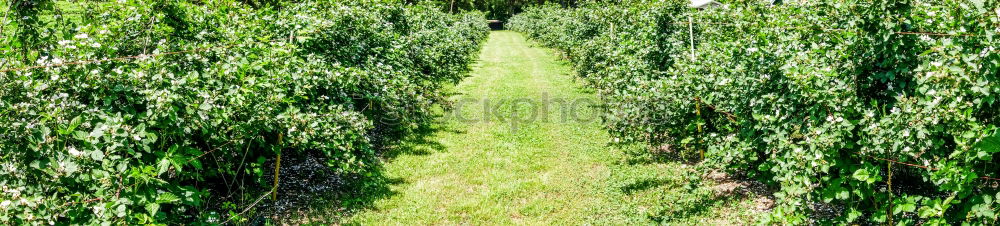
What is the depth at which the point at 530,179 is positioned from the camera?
22.2 ft

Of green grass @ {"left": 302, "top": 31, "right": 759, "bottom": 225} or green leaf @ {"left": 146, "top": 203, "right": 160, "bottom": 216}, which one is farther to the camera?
green grass @ {"left": 302, "top": 31, "right": 759, "bottom": 225}

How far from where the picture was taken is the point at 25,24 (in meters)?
3.64

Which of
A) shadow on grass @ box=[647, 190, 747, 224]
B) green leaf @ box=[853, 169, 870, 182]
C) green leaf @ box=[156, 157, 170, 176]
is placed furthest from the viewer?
shadow on grass @ box=[647, 190, 747, 224]

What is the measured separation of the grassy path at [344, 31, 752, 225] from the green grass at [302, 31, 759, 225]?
0.03 feet

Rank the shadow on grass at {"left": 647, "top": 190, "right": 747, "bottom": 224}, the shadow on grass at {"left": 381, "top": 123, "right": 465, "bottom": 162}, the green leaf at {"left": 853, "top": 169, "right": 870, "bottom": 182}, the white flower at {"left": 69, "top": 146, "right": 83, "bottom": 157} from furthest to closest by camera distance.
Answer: the shadow on grass at {"left": 381, "top": 123, "right": 465, "bottom": 162} → the shadow on grass at {"left": 647, "top": 190, "right": 747, "bottom": 224} → the green leaf at {"left": 853, "top": 169, "right": 870, "bottom": 182} → the white flower at {"left": 69, "top": 146, "right": 83, "bottom": 157}

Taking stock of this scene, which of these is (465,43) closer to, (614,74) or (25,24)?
(614,74)

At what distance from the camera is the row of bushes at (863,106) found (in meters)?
3.17

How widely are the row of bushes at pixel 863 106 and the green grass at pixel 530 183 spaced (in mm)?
603

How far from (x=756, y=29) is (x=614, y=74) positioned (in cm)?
357

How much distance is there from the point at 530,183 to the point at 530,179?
19 centimetres

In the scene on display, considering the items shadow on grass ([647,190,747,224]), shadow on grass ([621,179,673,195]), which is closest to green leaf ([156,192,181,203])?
shadow on grass ([647,190,747,224])

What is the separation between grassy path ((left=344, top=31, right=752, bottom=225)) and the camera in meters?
5.46

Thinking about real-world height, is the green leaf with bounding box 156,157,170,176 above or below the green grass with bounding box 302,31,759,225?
above

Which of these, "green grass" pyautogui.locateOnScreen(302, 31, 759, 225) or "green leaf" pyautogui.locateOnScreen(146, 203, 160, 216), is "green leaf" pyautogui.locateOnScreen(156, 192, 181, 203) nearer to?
"green leaf" pyautogui.locateOnScreen(146, 203, 160, 216)
